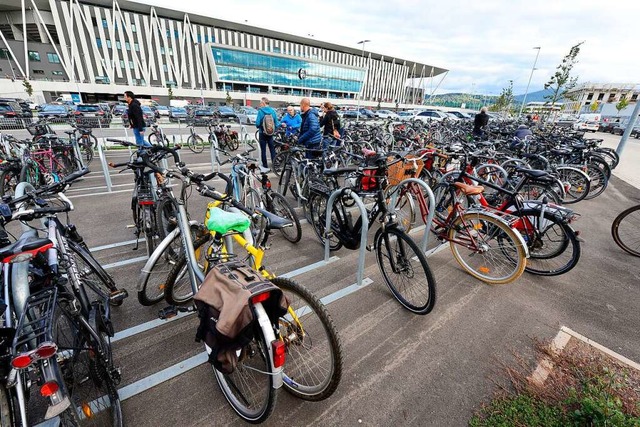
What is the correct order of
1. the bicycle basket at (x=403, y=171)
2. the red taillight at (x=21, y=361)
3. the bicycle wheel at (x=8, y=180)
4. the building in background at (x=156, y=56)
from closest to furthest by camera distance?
the red taillight at (x=21, y=361) → the bicycle basket at (x=403, y=171) → the bicycle wheel at (x=8, y=180) → the building in background at (x=156, y=56)

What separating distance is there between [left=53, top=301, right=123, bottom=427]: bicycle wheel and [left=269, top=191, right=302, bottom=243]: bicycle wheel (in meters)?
2.53

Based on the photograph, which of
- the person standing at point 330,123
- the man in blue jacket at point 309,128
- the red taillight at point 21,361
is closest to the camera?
the red taillight at point 21,361

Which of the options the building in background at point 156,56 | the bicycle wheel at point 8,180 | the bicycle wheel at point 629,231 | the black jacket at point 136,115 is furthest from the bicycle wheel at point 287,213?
the building in background at point 156,56

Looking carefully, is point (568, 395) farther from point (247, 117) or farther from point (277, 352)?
point (247, 117)

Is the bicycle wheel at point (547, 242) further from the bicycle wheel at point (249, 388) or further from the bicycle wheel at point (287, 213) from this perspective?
the bicycle wheel at point (249, 388)

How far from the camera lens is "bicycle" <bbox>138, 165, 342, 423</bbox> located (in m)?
1.61

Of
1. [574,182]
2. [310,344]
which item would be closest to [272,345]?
[310,344]

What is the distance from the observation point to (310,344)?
202 centimetres

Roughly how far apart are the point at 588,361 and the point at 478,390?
1121 mm

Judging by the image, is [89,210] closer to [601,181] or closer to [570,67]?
[601,181]

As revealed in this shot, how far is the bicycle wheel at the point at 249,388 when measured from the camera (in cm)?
171

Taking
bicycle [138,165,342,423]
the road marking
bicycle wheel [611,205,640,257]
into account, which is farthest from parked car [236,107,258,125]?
bicycle wheel [611,205,640,257]

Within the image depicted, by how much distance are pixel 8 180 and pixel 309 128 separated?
6047 millimetres

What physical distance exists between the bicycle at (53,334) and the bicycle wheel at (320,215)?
2.68 m
